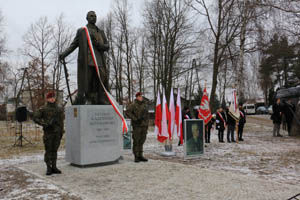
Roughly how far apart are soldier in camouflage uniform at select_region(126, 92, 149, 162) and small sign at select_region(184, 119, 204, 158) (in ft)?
4.95

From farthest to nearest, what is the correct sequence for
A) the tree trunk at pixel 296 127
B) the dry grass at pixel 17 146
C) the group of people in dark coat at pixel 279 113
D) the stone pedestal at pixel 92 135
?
1. the tree trunk at pixel 296 127
2. the group of people in dark coat at pixel 279 113
3. the dry grass at pixel 17 146
4. the stone pedestal at pixel 92 135

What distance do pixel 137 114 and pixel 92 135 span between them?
4.86 feet

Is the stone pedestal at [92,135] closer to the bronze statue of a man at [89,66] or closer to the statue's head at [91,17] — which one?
the bronze statue of a man at [89,66]

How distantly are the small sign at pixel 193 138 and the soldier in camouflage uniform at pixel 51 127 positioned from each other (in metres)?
4.10

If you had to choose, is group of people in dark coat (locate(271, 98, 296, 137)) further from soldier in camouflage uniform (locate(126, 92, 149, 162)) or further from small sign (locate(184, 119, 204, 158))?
soldier in camouflage uniform (locate(126, 92, 149, 162))

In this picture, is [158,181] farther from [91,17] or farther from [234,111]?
[234,111]

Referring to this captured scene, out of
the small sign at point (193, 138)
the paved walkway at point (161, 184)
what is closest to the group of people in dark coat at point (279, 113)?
the small sign at point (193, 138)

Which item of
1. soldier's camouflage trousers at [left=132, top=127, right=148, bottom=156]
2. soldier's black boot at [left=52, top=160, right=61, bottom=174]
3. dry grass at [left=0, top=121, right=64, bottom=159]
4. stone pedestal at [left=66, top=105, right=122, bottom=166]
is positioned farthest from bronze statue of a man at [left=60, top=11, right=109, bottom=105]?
dry grass at [left=0, top=121, right=64, bottom=159]

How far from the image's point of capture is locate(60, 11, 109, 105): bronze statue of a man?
27.1 feet

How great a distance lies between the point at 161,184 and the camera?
5750 mm

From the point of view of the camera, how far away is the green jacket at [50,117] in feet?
22.0

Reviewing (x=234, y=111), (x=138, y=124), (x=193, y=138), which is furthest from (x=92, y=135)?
(x=234, y=111)

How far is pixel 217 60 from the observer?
23734 millimetres

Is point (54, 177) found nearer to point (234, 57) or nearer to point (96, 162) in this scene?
point (96, 162)
